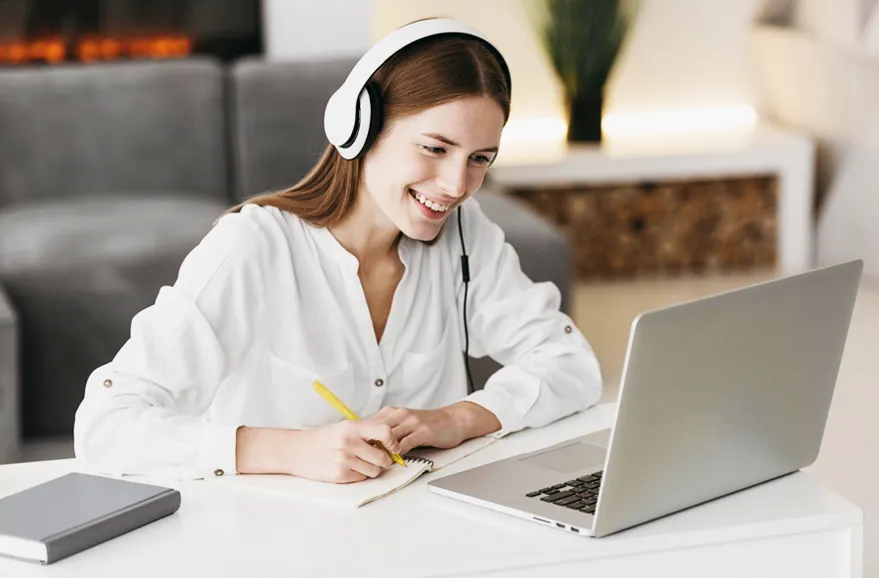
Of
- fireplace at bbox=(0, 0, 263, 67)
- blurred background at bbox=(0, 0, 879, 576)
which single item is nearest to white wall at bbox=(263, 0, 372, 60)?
blurred background at bbox=(0, 0, 879, 576)

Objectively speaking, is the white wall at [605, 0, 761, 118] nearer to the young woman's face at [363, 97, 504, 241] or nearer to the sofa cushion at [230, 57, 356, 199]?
the sofa cushion at [230, 57, 356, 199]

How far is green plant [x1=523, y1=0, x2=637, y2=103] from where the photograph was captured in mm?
4434

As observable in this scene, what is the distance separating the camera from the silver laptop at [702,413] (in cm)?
108

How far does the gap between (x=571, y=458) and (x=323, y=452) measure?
261mm

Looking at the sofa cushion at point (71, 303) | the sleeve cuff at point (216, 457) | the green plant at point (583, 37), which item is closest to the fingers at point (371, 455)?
the sleeve cuff at point (216, 457)

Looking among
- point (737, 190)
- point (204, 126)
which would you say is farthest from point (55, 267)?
point (737, 190)

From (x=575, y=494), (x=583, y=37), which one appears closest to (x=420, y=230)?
(x=575, y=494)

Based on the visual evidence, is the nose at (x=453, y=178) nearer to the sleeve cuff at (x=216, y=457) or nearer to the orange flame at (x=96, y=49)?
the sleeve cuff at (x=216, y=457)

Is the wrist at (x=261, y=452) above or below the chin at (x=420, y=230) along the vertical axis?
below

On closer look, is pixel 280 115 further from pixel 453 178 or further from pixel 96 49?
pixel 453 178

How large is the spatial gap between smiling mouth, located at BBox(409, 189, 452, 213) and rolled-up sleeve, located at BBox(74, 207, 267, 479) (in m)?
0.20

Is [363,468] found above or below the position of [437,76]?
below

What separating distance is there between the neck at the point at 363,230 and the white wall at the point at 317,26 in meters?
2.56

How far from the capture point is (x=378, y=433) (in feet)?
4.25
